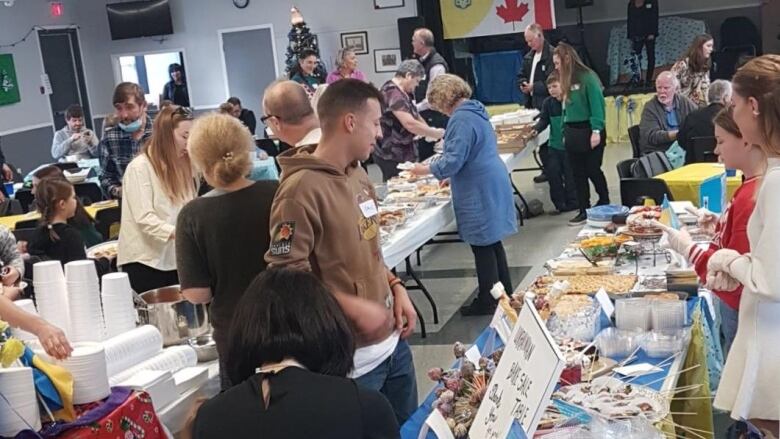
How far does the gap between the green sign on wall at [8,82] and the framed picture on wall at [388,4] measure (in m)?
4.97

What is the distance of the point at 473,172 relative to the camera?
183 inches

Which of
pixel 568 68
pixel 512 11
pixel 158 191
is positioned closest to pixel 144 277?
pixel 158 191

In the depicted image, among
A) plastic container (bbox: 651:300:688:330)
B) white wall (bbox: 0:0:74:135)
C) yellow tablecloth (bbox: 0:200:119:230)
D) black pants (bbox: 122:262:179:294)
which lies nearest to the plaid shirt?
yellow tablecloth (bbox: 0:200:119:230)

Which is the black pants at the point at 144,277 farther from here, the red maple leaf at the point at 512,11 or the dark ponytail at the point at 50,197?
the red maple leaf at the point at 512,11

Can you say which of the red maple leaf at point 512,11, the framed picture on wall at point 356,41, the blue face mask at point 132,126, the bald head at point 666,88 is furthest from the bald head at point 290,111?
the framed picture on wall at point 356,41

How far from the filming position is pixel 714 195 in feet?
13.2

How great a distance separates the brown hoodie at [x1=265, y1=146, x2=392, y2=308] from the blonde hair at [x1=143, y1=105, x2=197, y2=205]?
1028 mm

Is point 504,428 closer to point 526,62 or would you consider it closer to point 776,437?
point 776,437

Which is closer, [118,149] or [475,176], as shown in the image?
[475,176]

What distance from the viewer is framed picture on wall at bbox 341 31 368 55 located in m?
12.0

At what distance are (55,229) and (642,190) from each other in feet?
10.3

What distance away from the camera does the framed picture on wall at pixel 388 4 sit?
38.5 ft

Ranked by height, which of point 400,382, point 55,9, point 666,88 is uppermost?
point 55,9

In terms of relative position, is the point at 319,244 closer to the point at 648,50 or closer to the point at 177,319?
the point at 177,319
